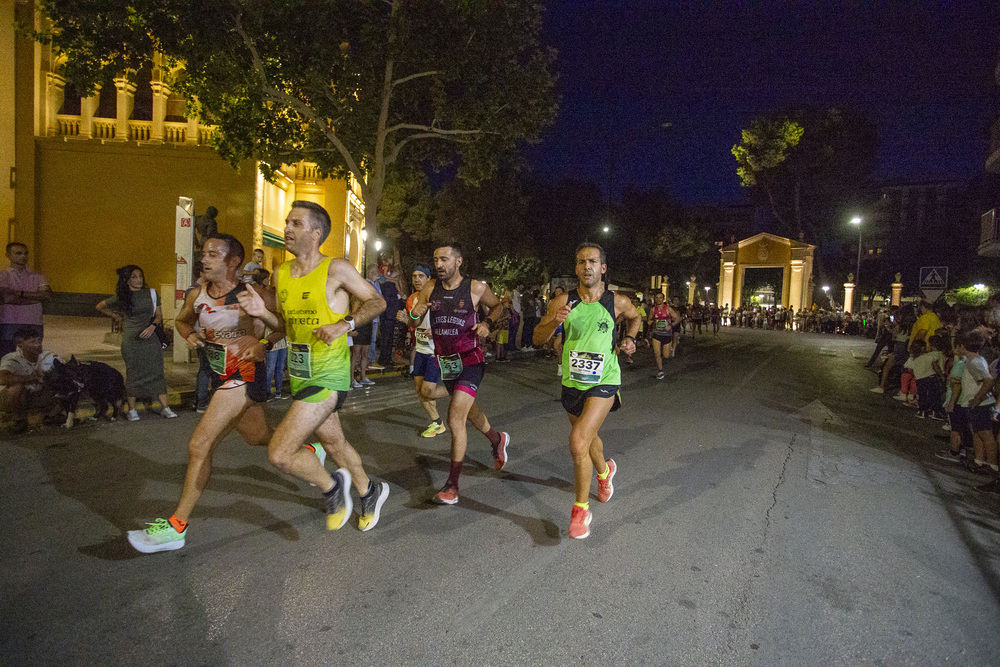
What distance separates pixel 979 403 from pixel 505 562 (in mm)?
5721

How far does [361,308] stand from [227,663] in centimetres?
202

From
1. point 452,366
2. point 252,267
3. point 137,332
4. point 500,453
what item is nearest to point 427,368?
point 500,453

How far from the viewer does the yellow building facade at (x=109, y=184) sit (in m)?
19.6

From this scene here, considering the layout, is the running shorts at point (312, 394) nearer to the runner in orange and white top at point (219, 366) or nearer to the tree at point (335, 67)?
the runner in orange and white top at point (219, 366)

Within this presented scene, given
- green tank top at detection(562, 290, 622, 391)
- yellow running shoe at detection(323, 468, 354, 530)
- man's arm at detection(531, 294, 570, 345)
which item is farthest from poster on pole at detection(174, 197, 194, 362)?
green tank top at detection(562, 290, 622, 391)

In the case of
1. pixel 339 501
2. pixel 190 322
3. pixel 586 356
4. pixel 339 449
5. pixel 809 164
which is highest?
pixel 809 164

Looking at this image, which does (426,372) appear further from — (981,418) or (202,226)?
→ (202,226)

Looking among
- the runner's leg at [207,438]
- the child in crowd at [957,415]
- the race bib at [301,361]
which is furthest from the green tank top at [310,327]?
the child in crowd at [957,415]

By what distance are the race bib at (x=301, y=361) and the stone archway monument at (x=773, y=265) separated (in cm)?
5314

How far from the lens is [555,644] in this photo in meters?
2.94

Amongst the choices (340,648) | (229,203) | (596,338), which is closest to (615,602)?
(340,648)

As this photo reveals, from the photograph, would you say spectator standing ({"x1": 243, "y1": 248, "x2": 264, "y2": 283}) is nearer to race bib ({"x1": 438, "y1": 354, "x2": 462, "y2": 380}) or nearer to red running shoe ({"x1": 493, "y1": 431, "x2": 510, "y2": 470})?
race bib ({"x1": 438, "y1": 354, "x2": 462, "y2": 380})

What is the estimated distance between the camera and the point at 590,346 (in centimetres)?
435

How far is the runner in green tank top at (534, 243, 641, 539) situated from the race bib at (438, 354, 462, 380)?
96cm
